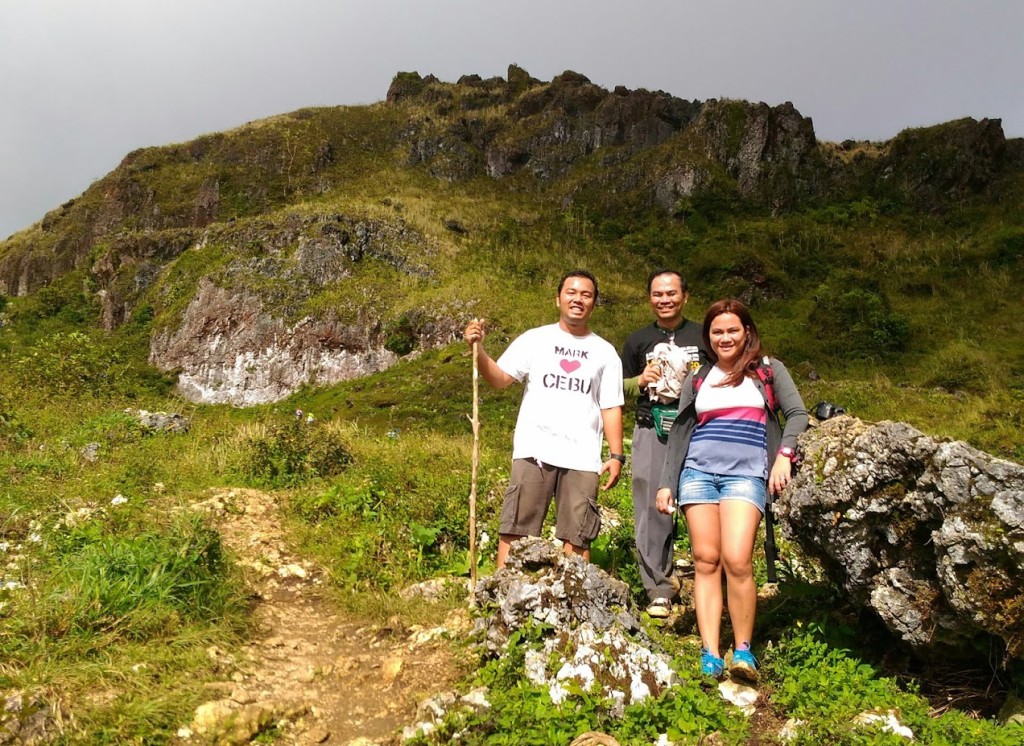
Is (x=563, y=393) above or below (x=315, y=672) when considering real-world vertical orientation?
above

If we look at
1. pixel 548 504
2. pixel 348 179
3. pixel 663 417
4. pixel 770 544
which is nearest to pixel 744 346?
pixel 663 417

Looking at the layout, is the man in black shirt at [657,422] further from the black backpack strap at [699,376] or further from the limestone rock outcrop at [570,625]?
the limestone rock outcrop at [570,625]

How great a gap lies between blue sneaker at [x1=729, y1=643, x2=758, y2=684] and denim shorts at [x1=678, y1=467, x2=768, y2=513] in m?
0.72

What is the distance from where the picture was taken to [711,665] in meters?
2.99

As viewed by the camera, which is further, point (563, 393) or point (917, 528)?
point (563, 393)

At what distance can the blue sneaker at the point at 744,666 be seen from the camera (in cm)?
295

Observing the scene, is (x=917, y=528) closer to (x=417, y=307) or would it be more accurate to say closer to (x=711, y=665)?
(x=711, y=665)

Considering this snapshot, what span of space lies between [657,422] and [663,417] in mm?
67

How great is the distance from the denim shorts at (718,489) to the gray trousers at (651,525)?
29.7 inches

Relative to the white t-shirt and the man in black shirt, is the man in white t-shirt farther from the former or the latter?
the man in black shirt

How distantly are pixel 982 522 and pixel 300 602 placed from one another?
4142mm

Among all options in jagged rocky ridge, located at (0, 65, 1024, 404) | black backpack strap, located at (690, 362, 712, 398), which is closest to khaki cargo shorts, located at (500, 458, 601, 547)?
black backpack strap, located at (690, 362, 712, 398)

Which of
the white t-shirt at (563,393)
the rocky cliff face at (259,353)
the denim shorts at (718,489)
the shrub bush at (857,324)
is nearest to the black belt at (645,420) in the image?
the white t-shirt at (563,393)

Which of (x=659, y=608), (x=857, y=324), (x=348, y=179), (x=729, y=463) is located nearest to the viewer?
(x=729, y=463)
